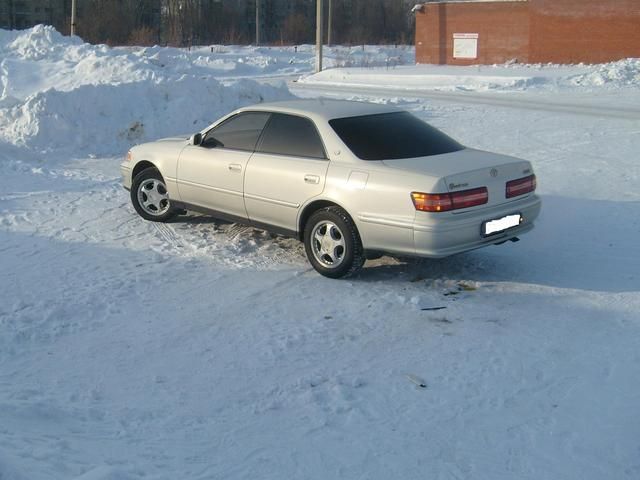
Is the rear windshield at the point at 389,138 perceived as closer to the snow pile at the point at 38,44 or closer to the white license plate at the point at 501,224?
the white license plate at the point at 501,224

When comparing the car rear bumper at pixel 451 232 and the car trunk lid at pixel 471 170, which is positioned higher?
the car trunk lid at pixel 471 170

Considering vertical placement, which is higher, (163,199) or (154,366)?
(163,199)

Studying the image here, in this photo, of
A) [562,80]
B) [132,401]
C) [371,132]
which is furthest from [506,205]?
[562,80]

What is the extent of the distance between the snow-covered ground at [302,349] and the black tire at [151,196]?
20cm

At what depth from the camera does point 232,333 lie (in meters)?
5.86

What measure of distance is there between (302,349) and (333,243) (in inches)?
65.4

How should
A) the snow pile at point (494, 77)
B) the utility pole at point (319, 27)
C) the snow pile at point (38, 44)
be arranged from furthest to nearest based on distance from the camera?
the utility pole at point (319, 27), the snow pile at point (494, 77), the snow pile at point (38, 44)

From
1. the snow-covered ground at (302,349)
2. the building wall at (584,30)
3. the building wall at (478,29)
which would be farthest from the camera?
the building wall at (478,29)

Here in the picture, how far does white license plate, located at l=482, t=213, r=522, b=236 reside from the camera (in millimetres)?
6676

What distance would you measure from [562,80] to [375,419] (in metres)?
24.7

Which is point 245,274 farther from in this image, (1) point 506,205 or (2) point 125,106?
(2) point 125,106

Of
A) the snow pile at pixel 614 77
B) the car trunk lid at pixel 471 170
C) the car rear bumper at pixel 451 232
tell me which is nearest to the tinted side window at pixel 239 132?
the car trunk lid at pixel 471 170

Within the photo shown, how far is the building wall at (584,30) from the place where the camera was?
34.9 m

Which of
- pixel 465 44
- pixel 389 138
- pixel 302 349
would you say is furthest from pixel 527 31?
pixel 302 349
